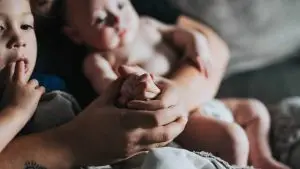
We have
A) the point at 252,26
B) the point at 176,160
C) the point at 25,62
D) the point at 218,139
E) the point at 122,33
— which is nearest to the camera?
the point at 176,160

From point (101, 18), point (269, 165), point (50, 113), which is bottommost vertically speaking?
point (269, 165)

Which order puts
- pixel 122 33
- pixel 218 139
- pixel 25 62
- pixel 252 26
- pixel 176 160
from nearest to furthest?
pixel 176 160
pixel 25 62
pixel 218 139
pixel 122 33
pixel 252 26

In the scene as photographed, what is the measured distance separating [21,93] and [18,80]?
0.09ft

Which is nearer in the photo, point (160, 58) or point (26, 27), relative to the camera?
point (26, 27)

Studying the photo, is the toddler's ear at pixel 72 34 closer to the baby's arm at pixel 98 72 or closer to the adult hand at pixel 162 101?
the baby's arm at pixel 98 72

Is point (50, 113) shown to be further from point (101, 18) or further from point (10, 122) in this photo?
point (101, 18)

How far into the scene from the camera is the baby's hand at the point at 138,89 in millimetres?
832

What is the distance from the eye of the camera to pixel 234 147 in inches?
39.4

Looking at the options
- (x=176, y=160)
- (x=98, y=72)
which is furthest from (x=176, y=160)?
(x=98, y=72)

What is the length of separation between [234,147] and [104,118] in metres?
0.27

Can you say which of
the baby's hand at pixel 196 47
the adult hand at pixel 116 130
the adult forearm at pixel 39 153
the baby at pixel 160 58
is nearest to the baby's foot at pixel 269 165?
the baby at pixel 160 58

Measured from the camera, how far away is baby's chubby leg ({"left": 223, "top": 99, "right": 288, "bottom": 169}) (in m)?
1.11

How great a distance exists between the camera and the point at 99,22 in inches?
43.5

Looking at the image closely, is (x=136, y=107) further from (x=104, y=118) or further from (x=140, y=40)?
(x=140, y=40)
